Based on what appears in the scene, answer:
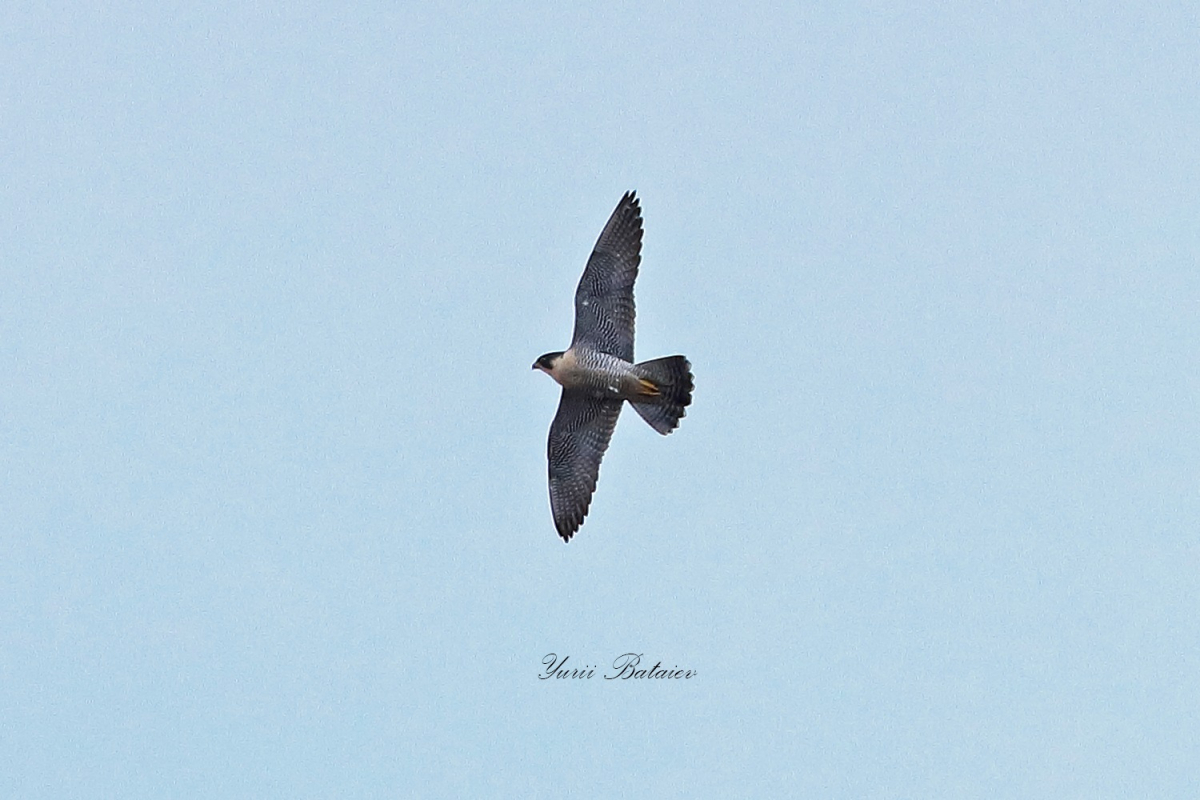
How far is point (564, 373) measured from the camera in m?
92.7

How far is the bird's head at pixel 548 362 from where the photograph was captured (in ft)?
304

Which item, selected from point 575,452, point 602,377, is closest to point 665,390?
point 602,377

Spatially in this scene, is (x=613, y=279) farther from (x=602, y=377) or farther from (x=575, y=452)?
(x=575, y=452)

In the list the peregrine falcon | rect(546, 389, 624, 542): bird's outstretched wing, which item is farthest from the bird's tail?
rect(546, 389, 624, 542): bird's outstretched wing

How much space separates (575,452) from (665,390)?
4.94ft

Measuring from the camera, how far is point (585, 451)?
306ft

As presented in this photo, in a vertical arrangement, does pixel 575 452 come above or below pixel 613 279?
below

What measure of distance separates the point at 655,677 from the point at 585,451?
2.45 metres

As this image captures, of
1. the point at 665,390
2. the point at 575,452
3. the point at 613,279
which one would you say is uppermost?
the point at 613,279

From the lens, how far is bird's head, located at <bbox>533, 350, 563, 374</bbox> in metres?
92.8

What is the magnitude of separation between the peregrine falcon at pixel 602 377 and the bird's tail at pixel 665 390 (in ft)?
0.03

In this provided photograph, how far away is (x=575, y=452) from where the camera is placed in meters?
93.2

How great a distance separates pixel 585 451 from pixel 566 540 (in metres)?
0.95

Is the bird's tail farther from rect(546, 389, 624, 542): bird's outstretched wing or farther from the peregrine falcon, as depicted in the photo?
rect(546, 389, 624, 542): bird's outstretched wing
